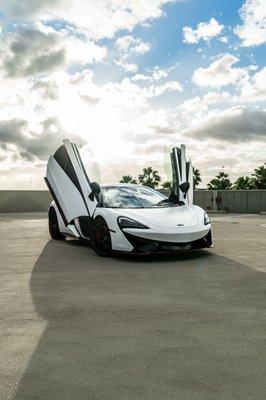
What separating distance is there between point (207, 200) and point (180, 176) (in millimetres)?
30052

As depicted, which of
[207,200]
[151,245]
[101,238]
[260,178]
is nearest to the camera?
[151,245]

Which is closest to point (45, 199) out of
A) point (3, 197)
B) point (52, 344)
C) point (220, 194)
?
point (3, 197)

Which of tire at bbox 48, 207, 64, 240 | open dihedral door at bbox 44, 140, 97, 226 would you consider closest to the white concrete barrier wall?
tire at bbox 48, 207, 64, 240

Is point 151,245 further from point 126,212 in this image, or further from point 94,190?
point 94,190

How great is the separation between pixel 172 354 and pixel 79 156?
239 inches

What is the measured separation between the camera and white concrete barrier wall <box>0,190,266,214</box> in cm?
3344

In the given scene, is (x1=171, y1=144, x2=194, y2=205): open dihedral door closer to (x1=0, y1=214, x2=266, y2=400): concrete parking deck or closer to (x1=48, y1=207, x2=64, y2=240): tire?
(x1=0, y1=214, x2=266, y2=400): concrete parking deck

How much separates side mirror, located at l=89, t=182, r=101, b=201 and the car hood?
2.16 ft

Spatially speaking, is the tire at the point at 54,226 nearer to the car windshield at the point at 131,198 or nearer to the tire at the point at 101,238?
the car windshield at the point at 131,198

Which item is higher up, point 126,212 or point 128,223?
point 126,212

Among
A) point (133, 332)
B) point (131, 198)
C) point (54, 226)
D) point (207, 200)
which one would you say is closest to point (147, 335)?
point (133, 332)

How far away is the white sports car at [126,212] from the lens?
7422 millimetres

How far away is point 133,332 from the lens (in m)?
3.66

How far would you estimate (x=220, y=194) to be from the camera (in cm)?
3844
